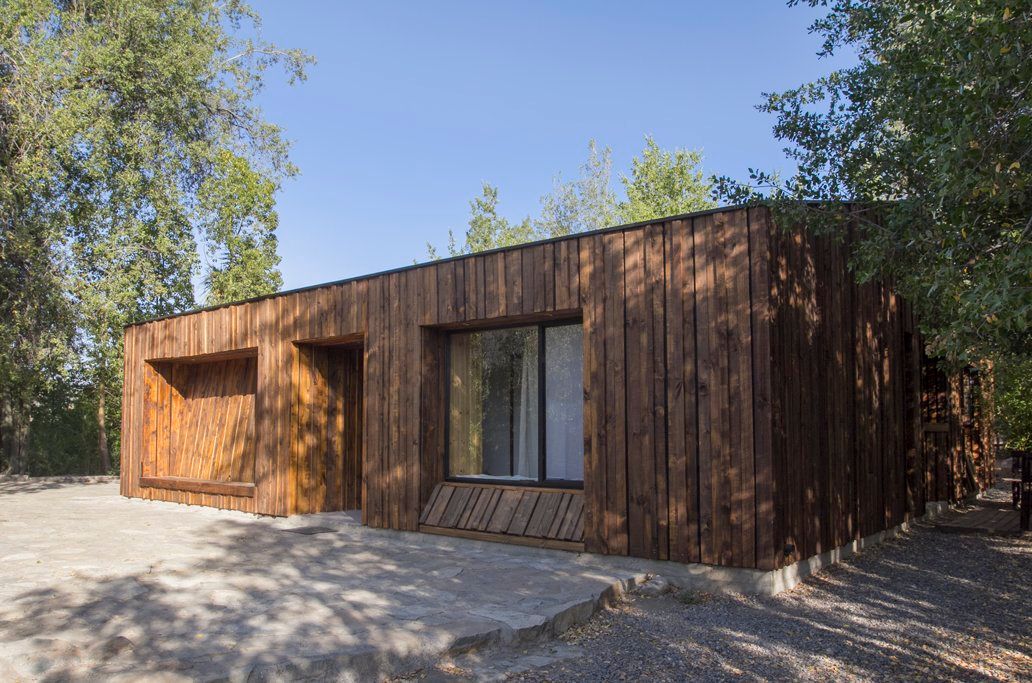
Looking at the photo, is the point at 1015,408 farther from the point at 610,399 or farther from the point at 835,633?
the point at 835,633

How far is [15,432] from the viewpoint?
18.9 meters

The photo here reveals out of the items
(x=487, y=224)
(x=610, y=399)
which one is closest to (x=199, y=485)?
(x=610, y=399)

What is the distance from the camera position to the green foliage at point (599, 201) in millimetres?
27406

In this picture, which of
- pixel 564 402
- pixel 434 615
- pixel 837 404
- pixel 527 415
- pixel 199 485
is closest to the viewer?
pixel 434 615

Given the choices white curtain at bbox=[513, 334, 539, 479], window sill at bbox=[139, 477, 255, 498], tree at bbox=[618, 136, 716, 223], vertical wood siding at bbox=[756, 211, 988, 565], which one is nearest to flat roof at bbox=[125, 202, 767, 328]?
vertical wood siding at bbox=[756, 211, 988, 565]

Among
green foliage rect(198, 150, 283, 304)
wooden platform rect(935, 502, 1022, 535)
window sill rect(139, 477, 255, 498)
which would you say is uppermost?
green foliage rect(198, 150, 283, 304)

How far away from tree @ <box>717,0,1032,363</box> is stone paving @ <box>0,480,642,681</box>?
9.40 ft

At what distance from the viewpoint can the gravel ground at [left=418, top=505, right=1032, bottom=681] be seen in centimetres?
391

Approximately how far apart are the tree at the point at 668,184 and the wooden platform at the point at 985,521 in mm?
18659

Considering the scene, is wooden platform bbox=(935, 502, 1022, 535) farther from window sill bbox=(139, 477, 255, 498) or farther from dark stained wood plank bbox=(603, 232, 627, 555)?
window sill bbox=(139, 477, 255, 498)

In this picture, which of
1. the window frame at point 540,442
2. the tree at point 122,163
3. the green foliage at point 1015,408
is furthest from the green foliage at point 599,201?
the window frame at point 540,442

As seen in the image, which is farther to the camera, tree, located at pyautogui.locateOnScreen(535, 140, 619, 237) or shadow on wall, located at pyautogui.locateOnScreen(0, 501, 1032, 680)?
tree, located at pyautogui.locateOnScreen(535, 140, 619, 237)

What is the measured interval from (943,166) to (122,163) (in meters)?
17.9

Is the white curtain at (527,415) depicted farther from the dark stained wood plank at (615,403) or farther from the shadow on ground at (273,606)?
the dark stained wood plank at (615,403)
